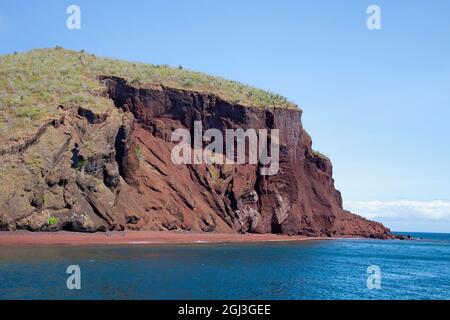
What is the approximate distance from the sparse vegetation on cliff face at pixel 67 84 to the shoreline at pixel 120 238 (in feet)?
38.2

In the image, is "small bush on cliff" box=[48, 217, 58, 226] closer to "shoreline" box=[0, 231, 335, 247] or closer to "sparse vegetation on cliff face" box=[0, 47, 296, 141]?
"shoreline" box=[0, 231, 335, 247]

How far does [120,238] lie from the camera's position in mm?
57094

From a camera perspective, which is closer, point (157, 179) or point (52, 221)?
point (52, 221)

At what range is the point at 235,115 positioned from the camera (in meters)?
82.4

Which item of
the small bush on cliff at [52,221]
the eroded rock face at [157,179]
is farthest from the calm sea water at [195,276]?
the eroded rock face at [157,179]

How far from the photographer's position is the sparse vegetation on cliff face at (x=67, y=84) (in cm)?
6042

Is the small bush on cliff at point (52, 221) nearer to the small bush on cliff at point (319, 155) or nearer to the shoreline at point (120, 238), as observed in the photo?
the shoreline at point (120, 238)

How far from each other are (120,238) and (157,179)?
15465 mm

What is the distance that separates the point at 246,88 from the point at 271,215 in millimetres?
25019

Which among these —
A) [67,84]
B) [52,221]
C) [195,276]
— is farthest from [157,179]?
[195,276]

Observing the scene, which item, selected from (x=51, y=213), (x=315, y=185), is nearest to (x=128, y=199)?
(x=51, y=213)

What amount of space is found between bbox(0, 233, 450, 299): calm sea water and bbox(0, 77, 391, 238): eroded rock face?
31.0 ft

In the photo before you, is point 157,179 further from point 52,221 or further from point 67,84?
point 52,221
